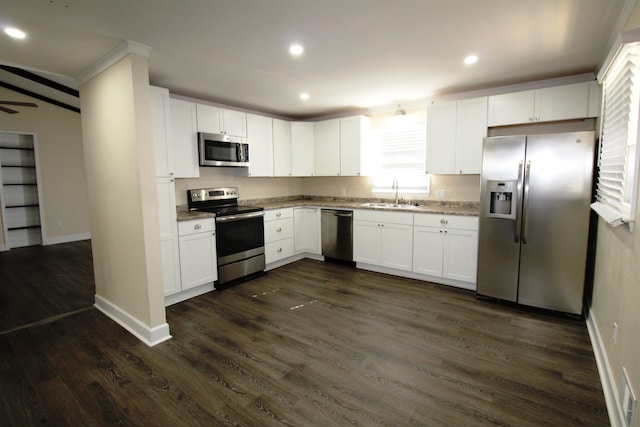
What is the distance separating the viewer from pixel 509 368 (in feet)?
7.32

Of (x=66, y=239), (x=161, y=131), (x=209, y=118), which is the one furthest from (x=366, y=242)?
(x=66, y=239)

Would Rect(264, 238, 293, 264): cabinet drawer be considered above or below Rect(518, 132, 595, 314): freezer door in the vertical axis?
below

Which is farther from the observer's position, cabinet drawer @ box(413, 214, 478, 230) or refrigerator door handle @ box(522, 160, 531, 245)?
cabinet drawer @ box(413, 214, 478, 230)

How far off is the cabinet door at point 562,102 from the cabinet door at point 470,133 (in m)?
0.55

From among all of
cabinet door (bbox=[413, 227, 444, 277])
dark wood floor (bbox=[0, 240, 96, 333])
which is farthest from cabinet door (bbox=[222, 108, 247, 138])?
cabinet door (bbox=[413, 227, 444, 277])

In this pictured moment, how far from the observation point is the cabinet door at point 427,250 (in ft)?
12.6

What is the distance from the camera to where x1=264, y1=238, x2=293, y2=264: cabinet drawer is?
448 cm

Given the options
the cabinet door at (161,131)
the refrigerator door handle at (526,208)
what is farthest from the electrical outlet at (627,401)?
the cabinet door at (161,131)

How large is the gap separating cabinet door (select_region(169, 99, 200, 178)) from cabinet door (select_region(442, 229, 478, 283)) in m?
3.24

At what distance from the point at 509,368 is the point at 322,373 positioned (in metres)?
1.35

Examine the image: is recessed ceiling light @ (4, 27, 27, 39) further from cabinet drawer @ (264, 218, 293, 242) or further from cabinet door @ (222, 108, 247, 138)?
cabinet drawer @ (264, 218, 293, 242)

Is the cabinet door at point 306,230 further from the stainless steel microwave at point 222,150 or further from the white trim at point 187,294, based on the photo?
the white trim at point 187,294

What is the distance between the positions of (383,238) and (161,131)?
9.89 feet

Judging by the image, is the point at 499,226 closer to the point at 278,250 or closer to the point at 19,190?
the point at 278,250
